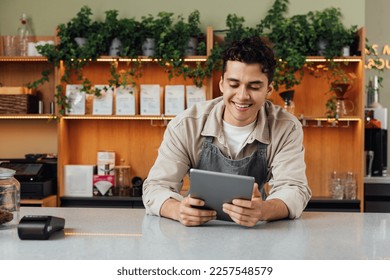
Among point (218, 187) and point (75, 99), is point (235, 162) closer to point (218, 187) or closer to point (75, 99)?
point (218, 187)

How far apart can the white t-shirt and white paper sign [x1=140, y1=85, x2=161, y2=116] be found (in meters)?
2.12

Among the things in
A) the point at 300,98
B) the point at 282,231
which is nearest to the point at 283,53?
the point at 300,98

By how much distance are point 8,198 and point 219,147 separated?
95 cm

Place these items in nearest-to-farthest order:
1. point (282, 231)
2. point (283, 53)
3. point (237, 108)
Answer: point (282, 231) < point (237, 108) < point (283, 53)

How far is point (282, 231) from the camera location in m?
1.99

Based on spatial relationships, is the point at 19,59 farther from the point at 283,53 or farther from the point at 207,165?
the point at 207,165

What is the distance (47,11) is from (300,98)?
2212 mm

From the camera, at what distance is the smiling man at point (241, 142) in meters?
2.36

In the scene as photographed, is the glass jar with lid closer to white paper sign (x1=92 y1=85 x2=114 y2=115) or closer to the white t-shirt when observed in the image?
the white t-shirt

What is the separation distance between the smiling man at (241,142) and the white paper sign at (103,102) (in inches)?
83.7

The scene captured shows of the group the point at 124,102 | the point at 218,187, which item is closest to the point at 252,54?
the point at 218,187

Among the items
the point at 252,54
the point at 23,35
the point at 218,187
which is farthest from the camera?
the point at 23,35

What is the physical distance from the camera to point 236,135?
262cm
